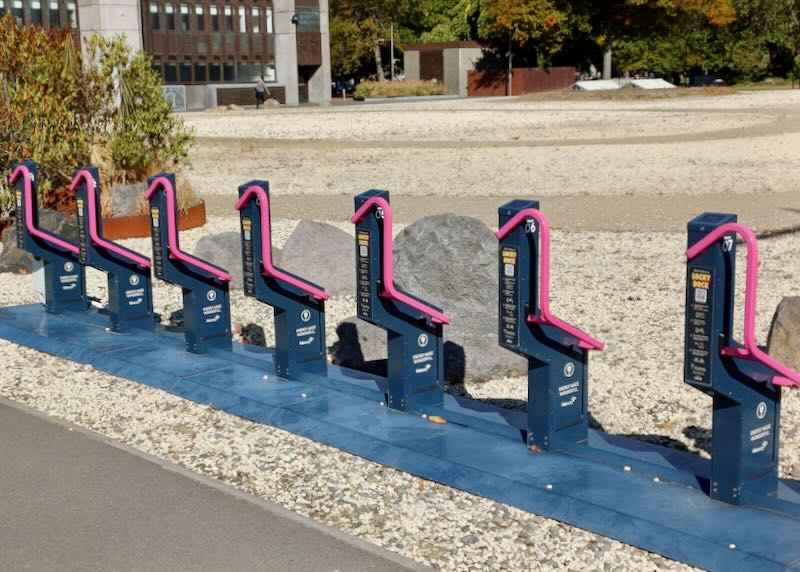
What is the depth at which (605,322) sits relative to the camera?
29.9 feet

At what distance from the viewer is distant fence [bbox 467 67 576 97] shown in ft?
234

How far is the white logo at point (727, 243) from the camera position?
4.77 metres

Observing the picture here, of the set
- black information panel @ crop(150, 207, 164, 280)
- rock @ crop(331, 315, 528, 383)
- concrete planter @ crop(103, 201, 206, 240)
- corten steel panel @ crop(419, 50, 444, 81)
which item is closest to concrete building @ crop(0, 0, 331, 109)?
corten steel panel @ crop(419, 50, 444, 81)

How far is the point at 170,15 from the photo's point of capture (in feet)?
183

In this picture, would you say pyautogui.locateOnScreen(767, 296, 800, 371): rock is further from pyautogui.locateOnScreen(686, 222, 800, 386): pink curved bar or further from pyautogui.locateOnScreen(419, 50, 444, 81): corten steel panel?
pyautogui.locateOnScreen(419, 50, 444, 81): corten steel panel

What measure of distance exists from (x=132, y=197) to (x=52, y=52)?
83.3 inches

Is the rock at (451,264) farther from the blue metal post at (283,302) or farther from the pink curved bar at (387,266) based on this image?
the pink curved bar at (387,266)

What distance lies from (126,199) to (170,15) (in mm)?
43391

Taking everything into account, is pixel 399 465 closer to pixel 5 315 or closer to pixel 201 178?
pixel 5 315

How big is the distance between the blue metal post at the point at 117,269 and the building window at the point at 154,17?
48.2 metres

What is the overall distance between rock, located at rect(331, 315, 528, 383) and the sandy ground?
Answer: 0.11 metres

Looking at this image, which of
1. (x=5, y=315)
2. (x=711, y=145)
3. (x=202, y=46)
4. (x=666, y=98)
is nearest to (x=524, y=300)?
(x=5, y=315)

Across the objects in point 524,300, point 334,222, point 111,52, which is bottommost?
point 334,222

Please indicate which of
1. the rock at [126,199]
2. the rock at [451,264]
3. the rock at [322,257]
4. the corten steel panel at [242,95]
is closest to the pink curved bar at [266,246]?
the rock at [451,264]
